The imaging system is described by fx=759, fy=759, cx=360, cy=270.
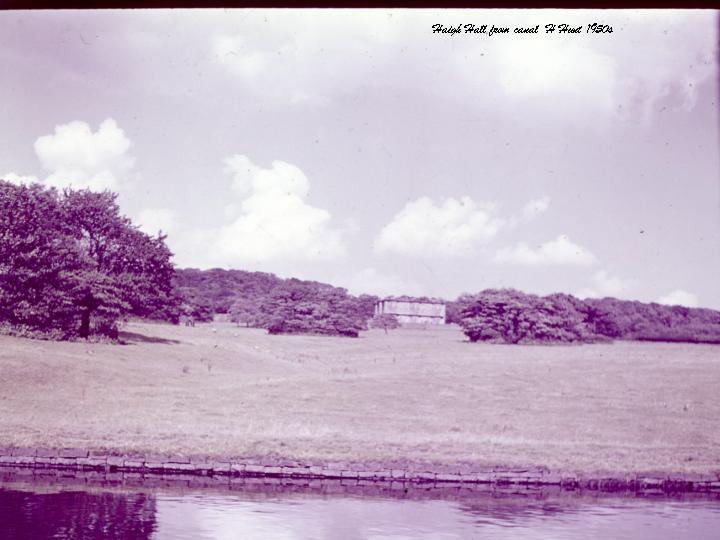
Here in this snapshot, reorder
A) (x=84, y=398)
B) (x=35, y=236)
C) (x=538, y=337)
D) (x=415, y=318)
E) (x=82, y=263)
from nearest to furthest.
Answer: (x=84, y=398) < (x=35, y=236) < (x=82, y=263) < (x=538, y=337) < (x=415, y=318)

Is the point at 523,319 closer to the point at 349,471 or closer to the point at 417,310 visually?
the point at 417,310

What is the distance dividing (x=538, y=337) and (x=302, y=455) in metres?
49.0

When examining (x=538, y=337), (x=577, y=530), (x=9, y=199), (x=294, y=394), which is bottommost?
(x=577, y=530)

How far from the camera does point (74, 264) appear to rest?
164ft

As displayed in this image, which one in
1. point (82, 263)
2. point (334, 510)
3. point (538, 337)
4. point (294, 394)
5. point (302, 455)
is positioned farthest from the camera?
point (538, 337)

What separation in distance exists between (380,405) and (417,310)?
8644 cm

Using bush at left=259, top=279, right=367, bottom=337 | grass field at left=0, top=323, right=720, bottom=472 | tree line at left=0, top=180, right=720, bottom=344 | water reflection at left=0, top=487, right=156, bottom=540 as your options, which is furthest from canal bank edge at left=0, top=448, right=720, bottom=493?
bush at left=259, top=279, right=367, bottom=337

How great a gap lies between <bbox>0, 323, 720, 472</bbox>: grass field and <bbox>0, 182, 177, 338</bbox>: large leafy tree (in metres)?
2.87

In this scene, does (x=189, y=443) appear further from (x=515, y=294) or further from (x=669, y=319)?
(x=515, y=294)

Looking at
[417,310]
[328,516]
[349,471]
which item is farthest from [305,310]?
[328,516]

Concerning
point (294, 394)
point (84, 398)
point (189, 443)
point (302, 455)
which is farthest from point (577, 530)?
point (84, 398)

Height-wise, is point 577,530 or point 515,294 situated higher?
point 515,294

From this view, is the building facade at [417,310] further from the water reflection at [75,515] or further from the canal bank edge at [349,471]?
the water reflection at [75,515]

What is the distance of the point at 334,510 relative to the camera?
17.1 m
